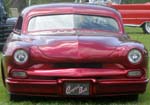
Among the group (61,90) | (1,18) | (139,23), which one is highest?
(61,90)

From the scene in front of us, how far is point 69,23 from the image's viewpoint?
29.5 feet

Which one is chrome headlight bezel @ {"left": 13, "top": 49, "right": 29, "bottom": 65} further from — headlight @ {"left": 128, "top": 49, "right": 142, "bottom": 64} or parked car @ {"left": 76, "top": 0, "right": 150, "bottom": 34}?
parked car @ {"left": 76, "top": 0, "right": 150, "bottom": 34}

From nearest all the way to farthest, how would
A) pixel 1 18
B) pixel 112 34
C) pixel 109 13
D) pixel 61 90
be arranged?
Result: pixel 61 90, pixel 112 34, pixel 109 13, pixel 1 18

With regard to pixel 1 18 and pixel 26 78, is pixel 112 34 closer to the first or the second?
pixel 26 78

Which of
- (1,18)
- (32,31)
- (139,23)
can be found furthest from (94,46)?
(139,23)

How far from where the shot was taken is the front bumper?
761cm

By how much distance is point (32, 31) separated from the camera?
8914 mm

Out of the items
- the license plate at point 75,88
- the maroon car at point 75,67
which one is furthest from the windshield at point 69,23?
the license plate at point 75,88

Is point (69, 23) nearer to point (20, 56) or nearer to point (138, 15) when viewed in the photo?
point (20, 56)

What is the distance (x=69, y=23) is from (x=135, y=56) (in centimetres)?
149

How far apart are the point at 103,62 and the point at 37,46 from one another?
0.86 metres

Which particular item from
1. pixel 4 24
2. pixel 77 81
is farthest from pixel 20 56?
pixel 4 24

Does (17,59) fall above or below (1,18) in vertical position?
above

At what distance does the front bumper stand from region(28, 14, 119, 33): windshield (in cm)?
139
